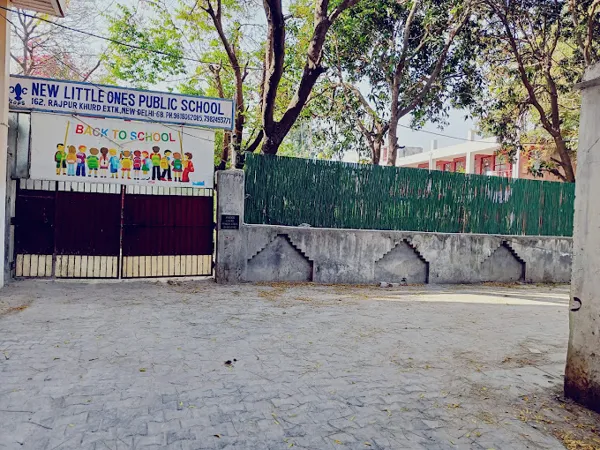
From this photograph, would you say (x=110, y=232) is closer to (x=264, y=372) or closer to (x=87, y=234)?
(x=87, y=234)

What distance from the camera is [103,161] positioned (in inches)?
326

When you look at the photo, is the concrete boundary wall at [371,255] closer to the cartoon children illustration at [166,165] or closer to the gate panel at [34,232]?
the cartoon children illustration at [166,165]

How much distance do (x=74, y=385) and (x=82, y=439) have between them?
→ 0.94m

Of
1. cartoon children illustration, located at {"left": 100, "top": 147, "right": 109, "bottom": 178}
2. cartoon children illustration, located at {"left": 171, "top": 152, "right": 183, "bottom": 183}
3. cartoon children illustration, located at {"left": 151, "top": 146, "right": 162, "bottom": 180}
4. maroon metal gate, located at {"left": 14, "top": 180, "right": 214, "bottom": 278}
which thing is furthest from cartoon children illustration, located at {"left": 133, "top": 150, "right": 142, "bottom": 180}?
cartoon children illustration, located at {"left": 171, "top": 152, "right": 183, "bottom": 183}

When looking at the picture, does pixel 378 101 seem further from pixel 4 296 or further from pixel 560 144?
pixel 4 296

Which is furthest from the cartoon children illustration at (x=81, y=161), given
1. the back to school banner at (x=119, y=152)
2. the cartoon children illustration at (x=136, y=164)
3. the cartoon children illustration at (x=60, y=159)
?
the cartoon children illustration at (x=136, y=164)

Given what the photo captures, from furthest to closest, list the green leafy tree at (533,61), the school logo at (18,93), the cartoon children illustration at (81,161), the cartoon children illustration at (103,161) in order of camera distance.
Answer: the green leafy tree at (533,61)
the cartoon children illustration at (103,161)
the cartoon children illustration at (81,161)
the school logo at (18,93)

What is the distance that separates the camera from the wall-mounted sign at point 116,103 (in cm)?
789

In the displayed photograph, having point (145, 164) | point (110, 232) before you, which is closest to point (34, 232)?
point (110, 232)

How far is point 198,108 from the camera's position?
28.8ft

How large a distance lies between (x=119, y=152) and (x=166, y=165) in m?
0.85

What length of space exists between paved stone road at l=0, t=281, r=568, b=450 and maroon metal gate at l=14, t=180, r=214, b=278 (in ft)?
2.98

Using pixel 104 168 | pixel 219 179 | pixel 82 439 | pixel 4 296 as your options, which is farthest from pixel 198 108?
pixel 82 439

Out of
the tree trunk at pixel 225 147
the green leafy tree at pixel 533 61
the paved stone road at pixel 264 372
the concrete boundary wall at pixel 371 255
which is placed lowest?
the paved stone road at pixel 264 372
